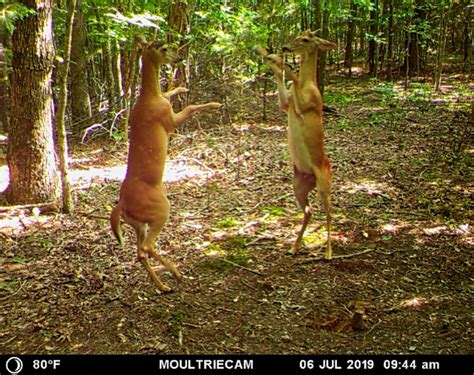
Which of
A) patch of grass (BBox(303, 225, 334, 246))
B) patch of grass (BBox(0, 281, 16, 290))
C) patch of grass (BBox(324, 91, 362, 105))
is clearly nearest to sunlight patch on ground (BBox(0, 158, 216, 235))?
patch of grass (BBox(303, 225, 334, 246))

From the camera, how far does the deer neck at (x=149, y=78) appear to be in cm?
421

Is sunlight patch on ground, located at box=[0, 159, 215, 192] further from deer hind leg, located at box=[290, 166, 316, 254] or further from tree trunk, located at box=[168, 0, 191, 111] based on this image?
deer hind leg, located at box=[290, 166, 316, 254]

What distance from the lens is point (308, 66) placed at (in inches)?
201

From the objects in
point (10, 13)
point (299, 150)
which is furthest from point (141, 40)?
point (299, 150)

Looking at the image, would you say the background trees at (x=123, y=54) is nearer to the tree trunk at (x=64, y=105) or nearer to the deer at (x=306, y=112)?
the tree trunk at (x=64, y=105)

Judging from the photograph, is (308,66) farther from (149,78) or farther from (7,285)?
(7,285)

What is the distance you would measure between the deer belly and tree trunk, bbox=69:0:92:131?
7.35 m
